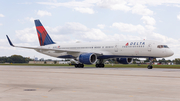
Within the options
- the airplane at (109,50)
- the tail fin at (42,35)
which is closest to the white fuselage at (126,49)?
the airplane at (109,50)

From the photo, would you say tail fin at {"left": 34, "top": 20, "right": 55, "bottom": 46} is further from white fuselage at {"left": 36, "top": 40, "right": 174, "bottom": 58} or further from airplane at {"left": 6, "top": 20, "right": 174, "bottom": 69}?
white fuselage at {"left": 36, "top": 40, "right": 174, "bottom": 58}

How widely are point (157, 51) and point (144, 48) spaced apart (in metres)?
1.87

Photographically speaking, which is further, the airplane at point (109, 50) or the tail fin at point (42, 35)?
the tail fin at point (42, 35)

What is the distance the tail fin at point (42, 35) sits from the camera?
46.5 m

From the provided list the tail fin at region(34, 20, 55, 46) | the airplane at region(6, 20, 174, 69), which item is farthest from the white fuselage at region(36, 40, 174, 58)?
the tail fin at region(34, 20, 55, 46)

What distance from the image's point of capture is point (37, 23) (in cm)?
4678

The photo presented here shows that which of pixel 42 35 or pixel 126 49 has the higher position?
pixel 42 35

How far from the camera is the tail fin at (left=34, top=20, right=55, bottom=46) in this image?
46.5 metres

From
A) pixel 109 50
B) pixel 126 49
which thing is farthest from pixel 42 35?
pixel 126 49

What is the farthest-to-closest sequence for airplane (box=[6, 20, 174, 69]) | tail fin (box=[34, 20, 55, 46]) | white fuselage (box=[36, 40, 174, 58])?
tail fin (box=[34, 20, 55, 46])
airplane (box=[6, 20, 174, 69])
white fuselage (box=[36, 40, 174, 58])

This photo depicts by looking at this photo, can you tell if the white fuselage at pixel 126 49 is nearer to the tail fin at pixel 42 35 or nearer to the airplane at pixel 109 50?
the airplane at pixel 109 50

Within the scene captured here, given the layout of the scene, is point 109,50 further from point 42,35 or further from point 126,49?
point 42,35

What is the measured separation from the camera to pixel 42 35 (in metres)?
46.5

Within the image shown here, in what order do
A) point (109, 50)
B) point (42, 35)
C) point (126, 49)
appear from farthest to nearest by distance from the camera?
1. point (42, 35)
2. point (109, 50)
3. point (126, 49)
